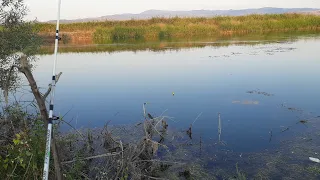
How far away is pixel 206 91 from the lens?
380 inches

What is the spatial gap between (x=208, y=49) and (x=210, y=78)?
784 centimetres

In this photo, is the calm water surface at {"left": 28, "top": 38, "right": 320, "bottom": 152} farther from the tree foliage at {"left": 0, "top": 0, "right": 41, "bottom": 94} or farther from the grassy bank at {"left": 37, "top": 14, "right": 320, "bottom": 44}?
the grassy bank at {"left": 37, "top": 14, "right": 320, "bottom": 44}

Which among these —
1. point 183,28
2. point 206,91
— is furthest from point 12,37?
point 183,28

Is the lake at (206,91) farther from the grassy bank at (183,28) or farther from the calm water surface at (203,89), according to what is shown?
the grassy bank at (183,28)

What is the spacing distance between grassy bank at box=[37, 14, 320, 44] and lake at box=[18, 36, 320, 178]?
12068 millimetres

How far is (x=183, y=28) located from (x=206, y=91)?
70.3 ft

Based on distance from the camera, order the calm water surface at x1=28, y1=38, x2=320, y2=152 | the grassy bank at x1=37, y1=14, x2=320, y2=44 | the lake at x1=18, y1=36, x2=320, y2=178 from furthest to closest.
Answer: the grassy bank at x1=37, y1=14, x2=320, y2=44
the calm water surface at x1=28, y1=38, x2=320, y2=152
the lake at x1=18, y1=36, x2=320, y2=178

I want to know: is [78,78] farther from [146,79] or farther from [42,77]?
[146,79]

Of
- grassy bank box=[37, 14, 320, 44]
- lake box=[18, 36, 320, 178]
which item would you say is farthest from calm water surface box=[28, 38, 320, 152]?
grassy bank box=[37, 14, 320, 44]

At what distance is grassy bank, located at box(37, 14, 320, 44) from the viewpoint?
28.9 metres

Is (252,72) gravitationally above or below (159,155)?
above

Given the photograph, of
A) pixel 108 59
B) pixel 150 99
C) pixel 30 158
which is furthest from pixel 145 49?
pixel 30 158

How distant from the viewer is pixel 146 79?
11766 mm

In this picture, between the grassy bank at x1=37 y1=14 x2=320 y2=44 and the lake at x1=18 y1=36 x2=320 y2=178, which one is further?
the grassy bank at x1=37 y1=14 x2=320 y2=44
